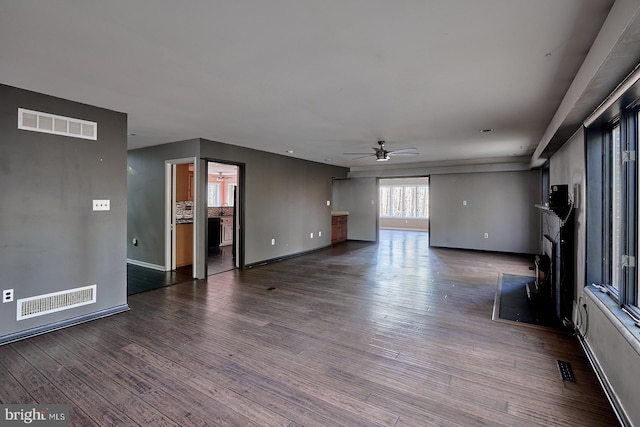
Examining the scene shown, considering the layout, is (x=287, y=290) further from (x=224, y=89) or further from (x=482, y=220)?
(x=482, y=220)

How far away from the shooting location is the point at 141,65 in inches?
97.3

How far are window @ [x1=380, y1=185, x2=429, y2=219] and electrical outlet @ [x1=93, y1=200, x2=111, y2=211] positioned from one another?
1179 centimetres

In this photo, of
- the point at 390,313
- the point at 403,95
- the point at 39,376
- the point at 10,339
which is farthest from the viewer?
the point at 390,313

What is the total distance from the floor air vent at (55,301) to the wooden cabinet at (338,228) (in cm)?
660

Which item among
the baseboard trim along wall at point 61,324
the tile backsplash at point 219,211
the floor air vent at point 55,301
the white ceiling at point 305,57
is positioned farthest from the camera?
the tile backsplash at point 219,211

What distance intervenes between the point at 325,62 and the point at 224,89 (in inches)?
43.8

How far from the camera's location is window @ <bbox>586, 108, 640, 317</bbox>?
2.27 m

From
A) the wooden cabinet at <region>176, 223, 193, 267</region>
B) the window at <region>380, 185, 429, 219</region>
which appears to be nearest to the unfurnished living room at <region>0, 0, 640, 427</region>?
the wooden cabinet at <region>176, 223, 193, 267</region>

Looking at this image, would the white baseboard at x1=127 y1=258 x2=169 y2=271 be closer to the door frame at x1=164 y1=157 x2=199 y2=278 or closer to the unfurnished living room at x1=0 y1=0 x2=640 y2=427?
the door frame at x1=164 y1=157 x2=199 y2=278

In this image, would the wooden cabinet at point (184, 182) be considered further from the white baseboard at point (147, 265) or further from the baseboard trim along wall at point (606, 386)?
the baseboard trim along wall at point (606, 386)

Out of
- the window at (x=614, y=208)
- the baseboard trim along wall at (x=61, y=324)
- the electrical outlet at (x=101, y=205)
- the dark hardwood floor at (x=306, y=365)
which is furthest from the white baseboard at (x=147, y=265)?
the window at (x=614, y=208)

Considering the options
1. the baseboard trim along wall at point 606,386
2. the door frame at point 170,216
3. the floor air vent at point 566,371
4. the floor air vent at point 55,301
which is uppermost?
the door frame at point 170,216

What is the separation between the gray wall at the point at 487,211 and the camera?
763cm

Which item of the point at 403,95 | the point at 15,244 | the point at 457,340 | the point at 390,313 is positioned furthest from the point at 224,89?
the point at 457,340
